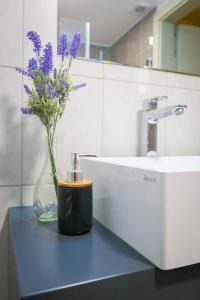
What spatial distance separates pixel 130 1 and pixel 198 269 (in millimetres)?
980

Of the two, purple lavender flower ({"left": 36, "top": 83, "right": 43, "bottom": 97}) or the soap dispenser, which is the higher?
purple lavender flower ({"left": 36, "top": 83, "right": 43, "bottom": 97})

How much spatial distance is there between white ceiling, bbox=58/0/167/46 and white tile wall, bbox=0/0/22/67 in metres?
0.21

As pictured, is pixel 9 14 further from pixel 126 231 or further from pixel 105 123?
pixel 126 231

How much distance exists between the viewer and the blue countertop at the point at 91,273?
1.09 feet

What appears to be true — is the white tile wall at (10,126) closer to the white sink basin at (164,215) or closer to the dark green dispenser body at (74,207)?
the dark green dispenser body at (74,207)

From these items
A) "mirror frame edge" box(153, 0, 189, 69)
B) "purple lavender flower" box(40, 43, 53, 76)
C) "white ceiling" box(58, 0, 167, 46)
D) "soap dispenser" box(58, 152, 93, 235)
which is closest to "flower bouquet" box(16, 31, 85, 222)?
"purple lavender flower" box(40, 43, 53, 76)

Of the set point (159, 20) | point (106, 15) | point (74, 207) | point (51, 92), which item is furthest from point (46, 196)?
point (159, 20)

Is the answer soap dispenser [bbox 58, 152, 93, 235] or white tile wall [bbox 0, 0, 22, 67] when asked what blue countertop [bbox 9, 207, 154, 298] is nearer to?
soap dispenser [bbox 58, 152, 93, 235]

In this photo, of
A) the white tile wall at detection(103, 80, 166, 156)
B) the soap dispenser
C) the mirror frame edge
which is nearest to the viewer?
the soap dispenser

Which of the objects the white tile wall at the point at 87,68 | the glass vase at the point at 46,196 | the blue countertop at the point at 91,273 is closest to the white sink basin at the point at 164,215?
the blue countertop at the point at 91,273

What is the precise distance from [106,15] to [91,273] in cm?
93

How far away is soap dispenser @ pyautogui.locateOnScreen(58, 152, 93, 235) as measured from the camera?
0.50m

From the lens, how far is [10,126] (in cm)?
71

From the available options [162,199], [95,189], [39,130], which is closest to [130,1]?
[39,130]
